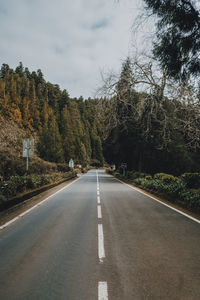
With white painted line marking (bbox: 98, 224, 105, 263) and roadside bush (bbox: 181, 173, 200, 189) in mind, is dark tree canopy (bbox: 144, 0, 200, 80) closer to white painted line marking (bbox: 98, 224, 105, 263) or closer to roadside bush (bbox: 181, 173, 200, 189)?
white painted line marking (bbox: 98, 224, 105, 263)

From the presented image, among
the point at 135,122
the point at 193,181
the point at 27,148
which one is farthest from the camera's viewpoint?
the point at 135,122

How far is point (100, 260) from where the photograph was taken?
437 cm

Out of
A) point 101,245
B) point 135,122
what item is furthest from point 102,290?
point 135,122

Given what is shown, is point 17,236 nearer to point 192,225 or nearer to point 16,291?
point 16,291

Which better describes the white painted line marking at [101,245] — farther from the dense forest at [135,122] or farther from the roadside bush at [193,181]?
the roadside bush at [193,181]

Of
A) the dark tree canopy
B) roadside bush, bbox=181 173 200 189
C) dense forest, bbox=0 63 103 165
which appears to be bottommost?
roadside bush, bbox=181 173 200 189

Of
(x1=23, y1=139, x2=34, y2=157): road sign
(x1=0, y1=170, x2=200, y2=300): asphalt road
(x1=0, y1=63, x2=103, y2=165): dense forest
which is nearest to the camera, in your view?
(x1=0, y1=170, x2=200, y2=300): asphalt road

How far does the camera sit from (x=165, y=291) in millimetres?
3230

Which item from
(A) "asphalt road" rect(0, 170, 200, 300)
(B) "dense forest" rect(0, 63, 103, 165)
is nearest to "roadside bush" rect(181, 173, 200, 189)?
(A) "asphalt road" rect(0, 170, 200, 300)

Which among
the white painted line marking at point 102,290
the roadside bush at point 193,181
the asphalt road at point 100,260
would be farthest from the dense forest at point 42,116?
the white painted line marking at point 102,290

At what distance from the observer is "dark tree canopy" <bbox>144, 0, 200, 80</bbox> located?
7.25 meters

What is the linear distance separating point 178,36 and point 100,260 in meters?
7.10

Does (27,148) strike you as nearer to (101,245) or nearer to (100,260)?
(101,245)

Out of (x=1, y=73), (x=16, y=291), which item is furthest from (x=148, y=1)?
(x=1, y=73)
